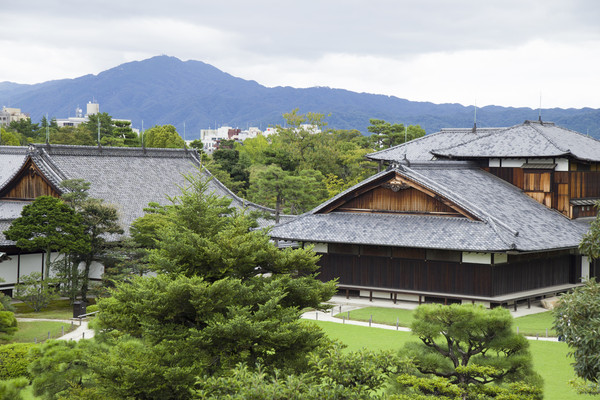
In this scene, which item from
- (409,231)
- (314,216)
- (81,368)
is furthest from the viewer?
(314,216)

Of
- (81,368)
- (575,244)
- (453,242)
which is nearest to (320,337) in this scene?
(81,368)

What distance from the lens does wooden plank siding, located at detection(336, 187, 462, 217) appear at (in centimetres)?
3188

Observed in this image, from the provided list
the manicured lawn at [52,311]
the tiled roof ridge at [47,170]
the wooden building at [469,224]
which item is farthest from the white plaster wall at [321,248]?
the tiled roof ridge at [47,170]

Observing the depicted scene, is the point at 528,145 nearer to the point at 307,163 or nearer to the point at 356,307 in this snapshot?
the point at 356,307

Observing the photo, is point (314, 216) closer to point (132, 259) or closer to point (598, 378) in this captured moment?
point (132, 259)

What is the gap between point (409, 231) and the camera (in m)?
30.9

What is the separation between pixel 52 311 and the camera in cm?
2912

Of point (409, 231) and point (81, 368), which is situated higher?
point (409, 231)

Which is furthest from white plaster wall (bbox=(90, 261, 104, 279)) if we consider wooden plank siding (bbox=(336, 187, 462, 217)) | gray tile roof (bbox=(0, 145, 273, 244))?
wooden plank siding (bbox=(336, 187, 462, 217))

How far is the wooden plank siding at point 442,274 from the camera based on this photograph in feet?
97.6

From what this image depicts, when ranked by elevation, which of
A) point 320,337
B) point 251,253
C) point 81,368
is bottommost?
point 81,368

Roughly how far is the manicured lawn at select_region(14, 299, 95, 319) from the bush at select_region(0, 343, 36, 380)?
10219mm

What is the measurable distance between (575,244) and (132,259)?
18.5 m

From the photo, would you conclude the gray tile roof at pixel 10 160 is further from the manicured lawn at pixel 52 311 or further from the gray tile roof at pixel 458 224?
the gray tile roof at pixel 458 224
